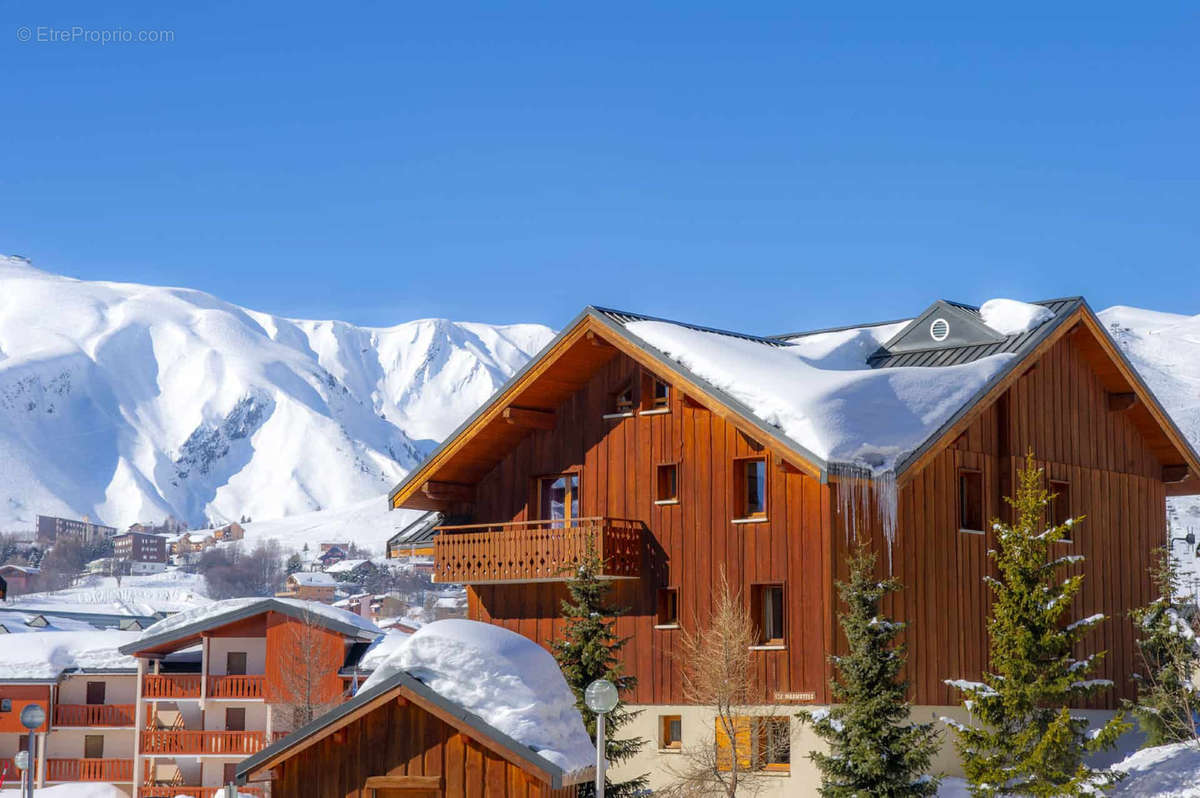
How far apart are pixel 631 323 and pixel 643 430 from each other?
2.44m

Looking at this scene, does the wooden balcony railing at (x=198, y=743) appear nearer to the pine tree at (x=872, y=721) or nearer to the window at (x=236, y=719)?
the window at (x=236, y=719)

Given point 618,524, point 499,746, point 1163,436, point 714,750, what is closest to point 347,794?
point 499,746

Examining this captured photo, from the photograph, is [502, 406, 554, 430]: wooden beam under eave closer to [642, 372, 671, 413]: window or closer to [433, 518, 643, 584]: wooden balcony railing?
[433, 518, 643, 584]: wooden balcony railing

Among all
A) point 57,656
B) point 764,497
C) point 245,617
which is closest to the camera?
point 764,497

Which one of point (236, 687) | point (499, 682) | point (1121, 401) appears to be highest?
point (1121, 401)

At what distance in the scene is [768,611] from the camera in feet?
116

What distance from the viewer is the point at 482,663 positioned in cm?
2275

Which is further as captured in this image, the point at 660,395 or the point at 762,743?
the point at 660,395

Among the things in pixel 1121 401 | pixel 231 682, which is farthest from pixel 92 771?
pixel 1121 401

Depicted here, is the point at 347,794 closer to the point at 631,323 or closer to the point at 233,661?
the point at 631,323

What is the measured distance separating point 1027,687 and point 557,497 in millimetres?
13844

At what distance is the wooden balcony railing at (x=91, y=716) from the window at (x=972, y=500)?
48.3 meters

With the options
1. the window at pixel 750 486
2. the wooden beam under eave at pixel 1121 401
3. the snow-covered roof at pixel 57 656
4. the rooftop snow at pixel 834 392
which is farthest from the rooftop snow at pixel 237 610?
the wooden beam under eave at pixel 1121 401

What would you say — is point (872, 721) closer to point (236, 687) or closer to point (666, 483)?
point (666, 483)
